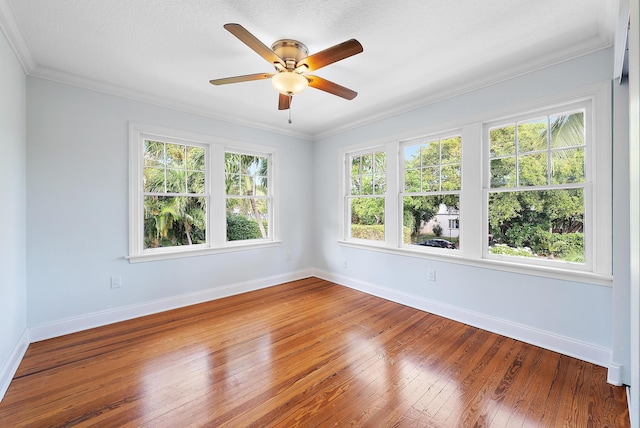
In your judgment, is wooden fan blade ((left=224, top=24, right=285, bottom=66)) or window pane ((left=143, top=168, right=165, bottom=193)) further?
window pane ((left=143, top=168, right=165, bottom=193))

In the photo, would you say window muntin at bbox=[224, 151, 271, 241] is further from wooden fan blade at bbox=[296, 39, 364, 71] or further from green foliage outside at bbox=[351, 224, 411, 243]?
wooden fan blade at bbox=[296, 39, 364, 71]

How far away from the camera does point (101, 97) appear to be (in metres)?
2.98

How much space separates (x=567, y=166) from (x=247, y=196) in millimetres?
3699

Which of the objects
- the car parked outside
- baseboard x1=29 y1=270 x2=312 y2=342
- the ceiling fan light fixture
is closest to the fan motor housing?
the ceiling fan light fixture

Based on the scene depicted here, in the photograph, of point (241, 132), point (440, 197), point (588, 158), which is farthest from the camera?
point (241, 132)

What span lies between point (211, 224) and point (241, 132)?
139cm

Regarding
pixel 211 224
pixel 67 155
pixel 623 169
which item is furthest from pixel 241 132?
pixel 623 169

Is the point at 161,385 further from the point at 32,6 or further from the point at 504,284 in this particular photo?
the point at 504,284

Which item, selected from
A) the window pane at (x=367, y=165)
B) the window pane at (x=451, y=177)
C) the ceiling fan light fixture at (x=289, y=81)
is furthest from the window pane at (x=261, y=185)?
the window pane at (x=451, y=177)

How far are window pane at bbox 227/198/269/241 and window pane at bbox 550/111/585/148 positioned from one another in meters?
3.60

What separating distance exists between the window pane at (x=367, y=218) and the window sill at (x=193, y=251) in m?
1.28

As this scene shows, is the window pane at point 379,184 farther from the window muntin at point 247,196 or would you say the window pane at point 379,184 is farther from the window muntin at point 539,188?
the window muntin at point 247,196

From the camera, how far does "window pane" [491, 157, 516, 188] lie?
108 inches

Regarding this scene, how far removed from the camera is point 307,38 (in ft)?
7.17
